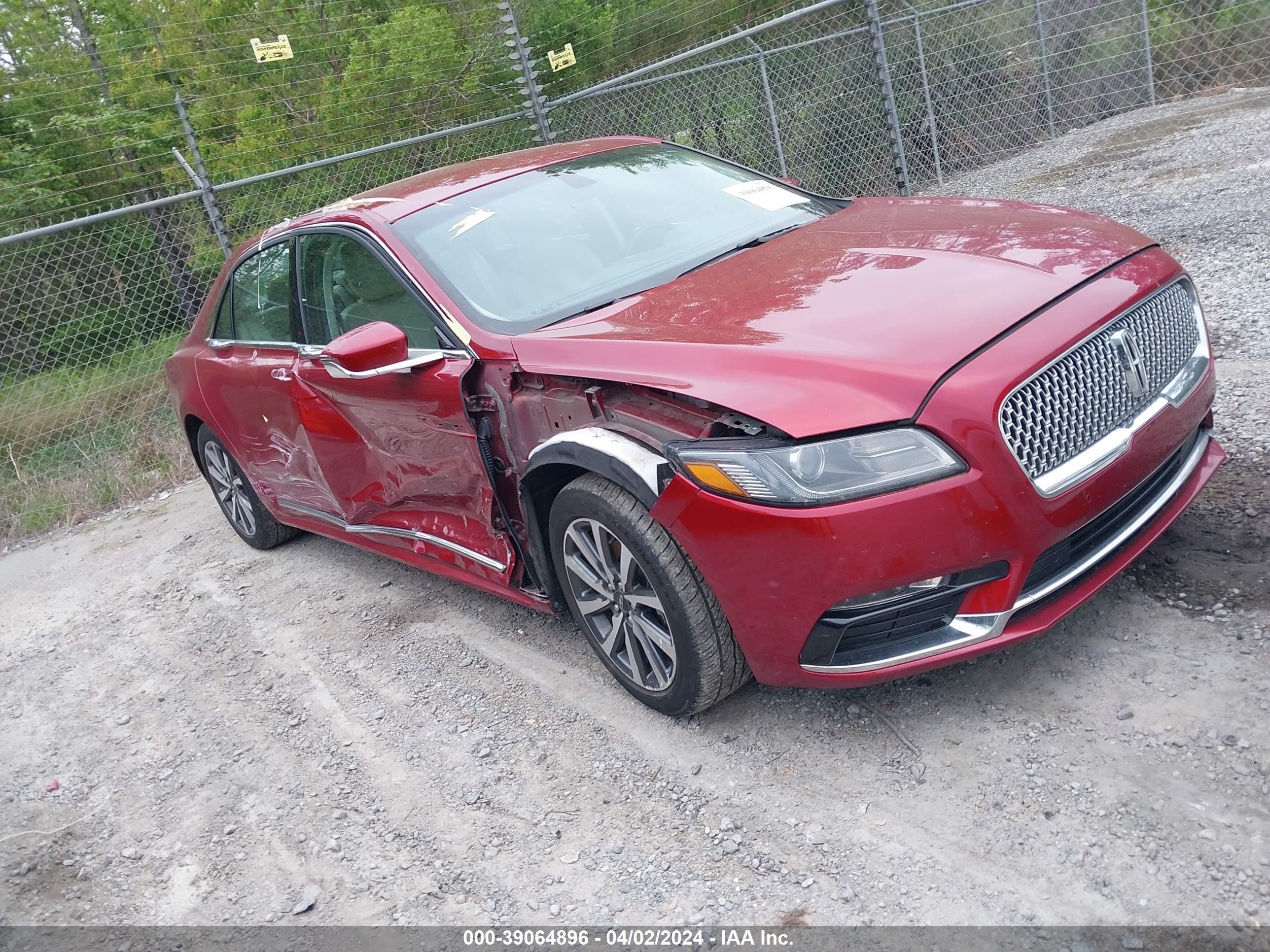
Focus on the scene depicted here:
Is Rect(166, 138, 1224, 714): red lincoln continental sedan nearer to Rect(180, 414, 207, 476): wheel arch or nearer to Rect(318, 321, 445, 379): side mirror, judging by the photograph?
Rect(318, 321, 445, 379): side mirror

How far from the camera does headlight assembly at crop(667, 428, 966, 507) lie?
248 cm

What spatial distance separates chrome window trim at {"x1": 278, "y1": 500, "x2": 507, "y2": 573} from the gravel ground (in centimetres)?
41

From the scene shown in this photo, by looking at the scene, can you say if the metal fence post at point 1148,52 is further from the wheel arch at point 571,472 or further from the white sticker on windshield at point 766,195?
the wheel arch at point 571,472

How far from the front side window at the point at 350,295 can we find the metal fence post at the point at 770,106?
20.5ft

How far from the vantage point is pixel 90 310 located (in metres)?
8.23

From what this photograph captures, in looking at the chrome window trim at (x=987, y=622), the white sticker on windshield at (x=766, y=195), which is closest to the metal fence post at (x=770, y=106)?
the white sticker on windshield at (x=766, y=195)

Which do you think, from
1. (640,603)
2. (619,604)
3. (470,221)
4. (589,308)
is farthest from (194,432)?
(640,603)

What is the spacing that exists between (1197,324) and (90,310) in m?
7.88

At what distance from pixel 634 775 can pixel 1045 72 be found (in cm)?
1086

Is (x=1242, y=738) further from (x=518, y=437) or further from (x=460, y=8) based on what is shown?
(x=460, y=8)

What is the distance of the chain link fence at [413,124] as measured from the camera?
8.17 metres

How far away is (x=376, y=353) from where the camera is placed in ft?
11.2

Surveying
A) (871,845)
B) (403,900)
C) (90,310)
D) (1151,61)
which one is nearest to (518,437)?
(403,900)

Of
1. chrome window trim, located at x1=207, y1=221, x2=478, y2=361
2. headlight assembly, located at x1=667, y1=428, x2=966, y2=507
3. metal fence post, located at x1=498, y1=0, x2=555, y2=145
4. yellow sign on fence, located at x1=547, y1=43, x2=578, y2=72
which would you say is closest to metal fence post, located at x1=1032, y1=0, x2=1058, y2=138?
yellow sign on fence, located at x1=547, y1=43, x2=578, y2=72
